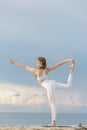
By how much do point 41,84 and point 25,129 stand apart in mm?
2134

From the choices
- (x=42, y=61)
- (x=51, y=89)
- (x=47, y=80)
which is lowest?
(x=51, y=89)

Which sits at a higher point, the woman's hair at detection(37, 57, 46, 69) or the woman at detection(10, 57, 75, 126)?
the woman's hair at detection(37, 57, 46, 69)

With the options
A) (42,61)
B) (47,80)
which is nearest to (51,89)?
(47,80)

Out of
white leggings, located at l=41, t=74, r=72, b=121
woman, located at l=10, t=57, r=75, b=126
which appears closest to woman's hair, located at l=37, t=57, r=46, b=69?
woman, located at l=10, t=57, r=75, b=126

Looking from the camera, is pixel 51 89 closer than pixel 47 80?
Yes

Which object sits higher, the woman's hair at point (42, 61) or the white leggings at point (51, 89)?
the woman's hair at point (42, 61)

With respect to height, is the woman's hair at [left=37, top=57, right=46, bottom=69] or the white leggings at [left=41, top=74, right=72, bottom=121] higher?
the woman's hair at [left=37, top=57, right=46, bottom=69]

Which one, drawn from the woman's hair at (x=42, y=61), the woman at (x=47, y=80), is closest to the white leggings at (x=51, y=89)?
the woman at (x=47, y=80)

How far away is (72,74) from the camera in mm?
23125

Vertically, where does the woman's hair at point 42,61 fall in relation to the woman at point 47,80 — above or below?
above

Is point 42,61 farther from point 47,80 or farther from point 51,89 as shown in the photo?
point 51,89

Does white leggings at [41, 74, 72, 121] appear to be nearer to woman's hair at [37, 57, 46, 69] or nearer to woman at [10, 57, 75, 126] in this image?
woman at [10, 57, 75, 126]

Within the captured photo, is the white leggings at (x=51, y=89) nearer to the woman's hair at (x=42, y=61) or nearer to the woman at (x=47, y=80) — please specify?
the woman at (x=47, y=80)

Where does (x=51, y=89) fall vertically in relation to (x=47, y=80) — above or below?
below
